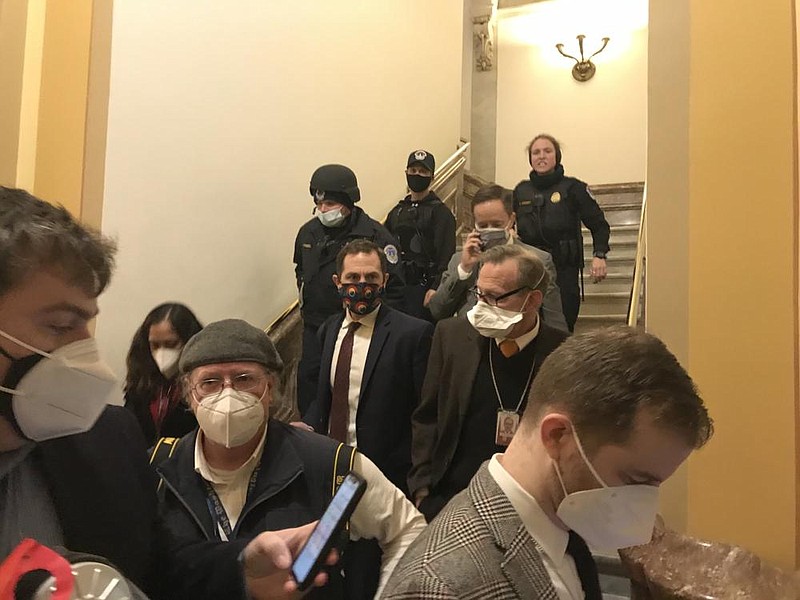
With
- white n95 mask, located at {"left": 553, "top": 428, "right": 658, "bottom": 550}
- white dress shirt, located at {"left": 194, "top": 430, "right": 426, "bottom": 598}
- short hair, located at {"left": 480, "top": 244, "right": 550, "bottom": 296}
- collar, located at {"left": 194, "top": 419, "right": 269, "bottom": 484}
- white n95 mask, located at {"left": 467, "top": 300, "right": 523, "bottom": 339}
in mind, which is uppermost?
short hair, located at {"left": 480, "top": 244, "right": 550, "bottom": 296}

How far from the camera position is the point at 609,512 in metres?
1.39

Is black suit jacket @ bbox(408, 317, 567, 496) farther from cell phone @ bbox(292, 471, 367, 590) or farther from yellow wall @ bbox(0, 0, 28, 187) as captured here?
yellow wall @ bbox(0, 0, 28, 187)

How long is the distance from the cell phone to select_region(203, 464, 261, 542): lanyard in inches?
27.8

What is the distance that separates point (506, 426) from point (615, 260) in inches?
199

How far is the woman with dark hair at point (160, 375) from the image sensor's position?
3293 mm

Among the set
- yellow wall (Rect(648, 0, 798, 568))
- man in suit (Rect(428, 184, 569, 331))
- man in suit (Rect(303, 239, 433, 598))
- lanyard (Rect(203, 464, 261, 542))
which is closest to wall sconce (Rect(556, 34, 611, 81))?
man in suit (Rect(428, 184, 569, 331))

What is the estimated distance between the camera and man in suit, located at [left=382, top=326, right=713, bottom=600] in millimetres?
1261

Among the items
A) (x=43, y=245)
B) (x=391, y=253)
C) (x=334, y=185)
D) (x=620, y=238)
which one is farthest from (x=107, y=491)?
(x=620, y=238)

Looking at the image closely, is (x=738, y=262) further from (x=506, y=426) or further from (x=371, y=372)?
(x=371, y=372)

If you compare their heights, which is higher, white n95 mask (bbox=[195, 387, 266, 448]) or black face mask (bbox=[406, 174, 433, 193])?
black face mask (bbox=[406, 174, 433, 193])

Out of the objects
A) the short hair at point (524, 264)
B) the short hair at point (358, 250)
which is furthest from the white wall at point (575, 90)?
the short hair at point (524, 264)

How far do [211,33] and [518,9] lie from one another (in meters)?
5.68

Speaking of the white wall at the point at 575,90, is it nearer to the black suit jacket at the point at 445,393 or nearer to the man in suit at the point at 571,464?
the black suit jacket at the point at 445,393

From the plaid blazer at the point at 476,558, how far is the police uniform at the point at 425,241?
3.37 m
